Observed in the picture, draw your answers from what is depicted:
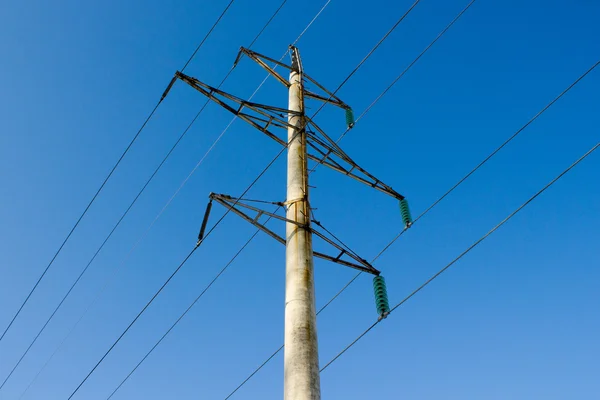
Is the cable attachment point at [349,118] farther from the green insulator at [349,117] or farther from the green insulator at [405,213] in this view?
the green insulator at [405,213]

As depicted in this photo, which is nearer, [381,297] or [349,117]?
[381,297]

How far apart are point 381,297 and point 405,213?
102 inches

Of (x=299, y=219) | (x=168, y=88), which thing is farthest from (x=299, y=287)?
(x=168, y=88)

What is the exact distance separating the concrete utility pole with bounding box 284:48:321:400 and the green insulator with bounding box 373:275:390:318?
1.70 meters

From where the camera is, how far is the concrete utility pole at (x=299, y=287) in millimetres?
6852

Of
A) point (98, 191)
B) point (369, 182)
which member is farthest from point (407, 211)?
point (98, 191)

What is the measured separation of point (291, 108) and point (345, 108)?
2.38 meters

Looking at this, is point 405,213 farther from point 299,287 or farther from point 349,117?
point 299,287

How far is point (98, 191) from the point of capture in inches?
596

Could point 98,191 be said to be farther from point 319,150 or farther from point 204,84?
point 319,150

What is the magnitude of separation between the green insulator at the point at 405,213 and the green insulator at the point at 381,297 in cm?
197

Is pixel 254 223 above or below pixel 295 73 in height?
below

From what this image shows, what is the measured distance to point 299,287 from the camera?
786 cm

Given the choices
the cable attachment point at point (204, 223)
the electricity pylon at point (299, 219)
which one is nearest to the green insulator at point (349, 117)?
the electricity pylon at point (299, 219)
